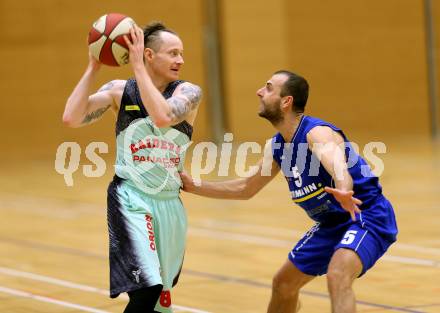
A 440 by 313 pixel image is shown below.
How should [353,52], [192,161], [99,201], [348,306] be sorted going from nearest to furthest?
[348,306] → [99,201] → [192,161] → [353,52]

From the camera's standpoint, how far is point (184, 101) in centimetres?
520

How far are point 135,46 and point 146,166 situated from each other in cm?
69

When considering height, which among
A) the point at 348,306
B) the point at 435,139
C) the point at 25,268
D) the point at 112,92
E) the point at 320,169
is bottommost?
the point at 435,139

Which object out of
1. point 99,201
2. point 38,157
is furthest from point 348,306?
point 38,157

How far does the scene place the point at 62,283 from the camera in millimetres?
8180

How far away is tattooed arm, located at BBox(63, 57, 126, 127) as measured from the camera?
5.26m

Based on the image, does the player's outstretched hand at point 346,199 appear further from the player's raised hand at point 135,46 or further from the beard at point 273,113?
the player's raised hand at point 135,46

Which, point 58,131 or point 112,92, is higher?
point 112,92

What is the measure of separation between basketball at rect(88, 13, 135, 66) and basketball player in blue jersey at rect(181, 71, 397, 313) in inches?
36.7

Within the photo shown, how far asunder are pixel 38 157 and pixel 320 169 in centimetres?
1551

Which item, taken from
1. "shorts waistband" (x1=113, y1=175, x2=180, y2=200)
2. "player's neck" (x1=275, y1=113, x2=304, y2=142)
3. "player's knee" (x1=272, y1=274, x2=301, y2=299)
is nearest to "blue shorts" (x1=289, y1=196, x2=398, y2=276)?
"player's knee" (x1=272, y1=274, x2=301, y2=299)

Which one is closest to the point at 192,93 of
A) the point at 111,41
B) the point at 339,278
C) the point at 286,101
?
the point at 111,41

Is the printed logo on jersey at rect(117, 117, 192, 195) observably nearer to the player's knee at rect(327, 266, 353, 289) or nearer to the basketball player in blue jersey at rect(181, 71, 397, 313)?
the basketball player in blue jersey at rect(181, 71, 397, 313)

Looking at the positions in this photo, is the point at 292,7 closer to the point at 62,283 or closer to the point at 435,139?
the point at 435,139
